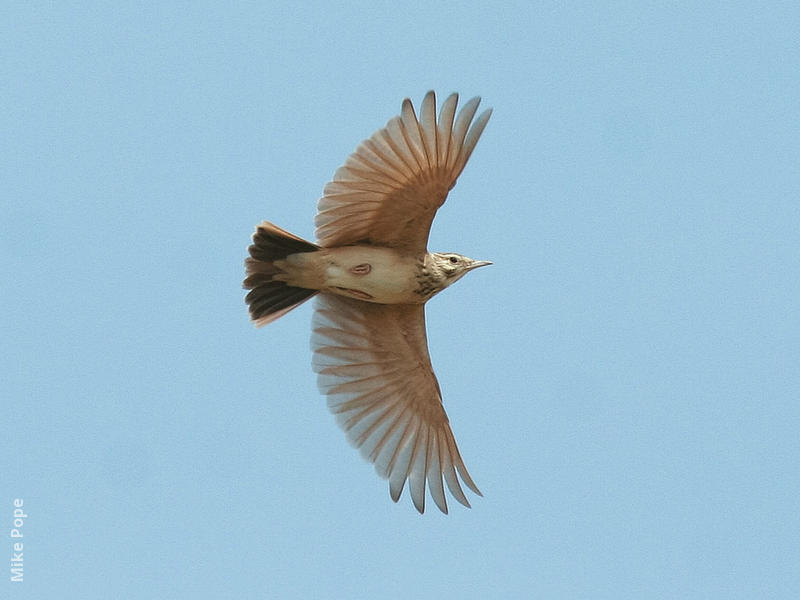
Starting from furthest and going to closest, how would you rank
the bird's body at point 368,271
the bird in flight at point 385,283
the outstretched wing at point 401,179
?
the bird's body at point 368,271 → the bird in flight at point 385,283 → the outstretched wing at point 401,179

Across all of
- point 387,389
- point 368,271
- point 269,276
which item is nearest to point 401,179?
point 368,271

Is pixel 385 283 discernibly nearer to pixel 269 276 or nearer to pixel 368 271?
pixel 368 271

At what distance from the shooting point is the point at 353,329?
12.0 m

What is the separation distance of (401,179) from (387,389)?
2.35 m

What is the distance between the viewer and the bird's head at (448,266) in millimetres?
11359

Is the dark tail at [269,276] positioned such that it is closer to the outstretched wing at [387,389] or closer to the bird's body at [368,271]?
the bird's body at [368,271]

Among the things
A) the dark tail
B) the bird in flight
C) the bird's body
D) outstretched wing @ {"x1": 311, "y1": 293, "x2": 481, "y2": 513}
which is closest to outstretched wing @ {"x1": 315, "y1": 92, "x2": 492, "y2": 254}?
the bird in flight

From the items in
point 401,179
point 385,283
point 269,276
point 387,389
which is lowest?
point 387,389

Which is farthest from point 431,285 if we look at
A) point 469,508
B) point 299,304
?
point 469,508

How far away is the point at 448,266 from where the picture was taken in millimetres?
11414

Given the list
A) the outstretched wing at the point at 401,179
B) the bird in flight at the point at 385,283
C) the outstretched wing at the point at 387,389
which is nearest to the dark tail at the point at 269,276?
the bird in flight at the point at 385,283

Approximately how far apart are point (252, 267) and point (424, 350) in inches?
76.5

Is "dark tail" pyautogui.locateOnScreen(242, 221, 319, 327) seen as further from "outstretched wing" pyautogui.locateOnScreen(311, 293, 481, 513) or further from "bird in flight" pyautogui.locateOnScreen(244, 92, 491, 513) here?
"outstretched wing" pyautogui.locateOnScreen(311, 293, 481, 513)

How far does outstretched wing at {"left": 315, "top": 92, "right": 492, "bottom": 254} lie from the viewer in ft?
34.4
